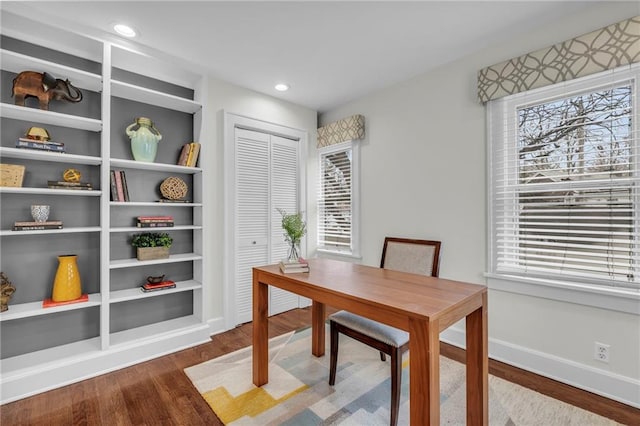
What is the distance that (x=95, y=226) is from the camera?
95.2 inches

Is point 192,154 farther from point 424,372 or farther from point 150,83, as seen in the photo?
point 424,372

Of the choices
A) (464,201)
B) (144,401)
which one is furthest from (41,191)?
(464,201)

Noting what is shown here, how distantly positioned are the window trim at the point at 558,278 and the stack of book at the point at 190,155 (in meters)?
2.58

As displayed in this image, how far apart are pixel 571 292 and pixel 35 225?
372 centimetres

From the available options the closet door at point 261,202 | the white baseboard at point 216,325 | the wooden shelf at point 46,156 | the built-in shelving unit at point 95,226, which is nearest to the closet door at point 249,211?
the closet door at point 261,202

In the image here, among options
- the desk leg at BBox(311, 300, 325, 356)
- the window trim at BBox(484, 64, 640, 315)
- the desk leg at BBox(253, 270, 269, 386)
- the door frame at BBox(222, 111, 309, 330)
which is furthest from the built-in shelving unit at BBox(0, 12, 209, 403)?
the window trim at BBox(484, 64, 640, 315)

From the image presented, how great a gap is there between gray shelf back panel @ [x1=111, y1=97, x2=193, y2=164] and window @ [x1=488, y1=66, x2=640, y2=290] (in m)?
2.84

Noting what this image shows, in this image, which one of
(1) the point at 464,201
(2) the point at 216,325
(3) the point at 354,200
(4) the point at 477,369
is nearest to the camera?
(4) the point at 477,369

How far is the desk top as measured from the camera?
1.24m

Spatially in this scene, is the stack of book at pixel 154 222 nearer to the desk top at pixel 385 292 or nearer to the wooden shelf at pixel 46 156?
the wooden shelf at pixel 46 156

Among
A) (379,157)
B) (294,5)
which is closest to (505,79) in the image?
(379,157)

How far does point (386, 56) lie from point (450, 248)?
1.79 meters

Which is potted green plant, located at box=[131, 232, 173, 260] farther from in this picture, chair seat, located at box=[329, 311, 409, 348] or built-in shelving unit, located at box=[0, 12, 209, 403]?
chair seat, located at box=[329, 311, 409, 348]

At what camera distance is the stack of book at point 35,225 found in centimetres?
196
